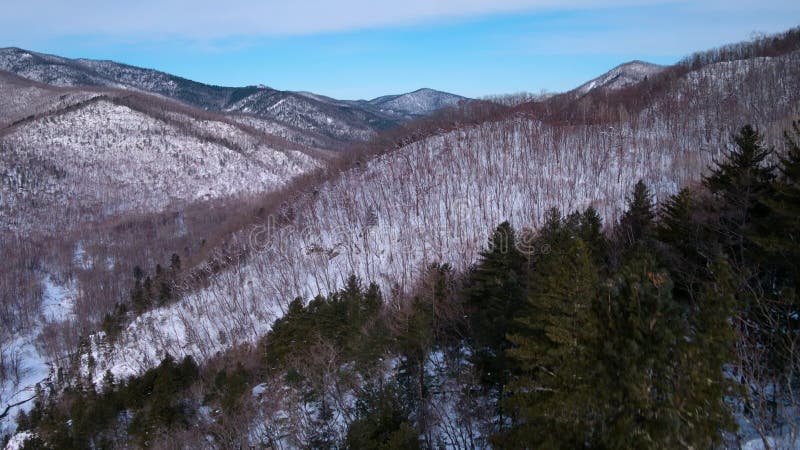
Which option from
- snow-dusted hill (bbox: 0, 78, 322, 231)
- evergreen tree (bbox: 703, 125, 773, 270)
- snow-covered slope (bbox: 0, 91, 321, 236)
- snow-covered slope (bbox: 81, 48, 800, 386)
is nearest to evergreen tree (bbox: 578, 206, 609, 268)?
evergreen tree (bbox: 703, 125, 773, 270)

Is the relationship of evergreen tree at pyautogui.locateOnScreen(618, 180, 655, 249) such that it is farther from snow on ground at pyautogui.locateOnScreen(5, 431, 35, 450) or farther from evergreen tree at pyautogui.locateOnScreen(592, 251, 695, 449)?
snow on ground at pyautogui.locateOnScreen(5, 431, 35, 450)

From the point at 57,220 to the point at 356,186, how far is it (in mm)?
104736

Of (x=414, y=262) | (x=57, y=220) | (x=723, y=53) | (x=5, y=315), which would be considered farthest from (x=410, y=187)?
(x=57, y=220)

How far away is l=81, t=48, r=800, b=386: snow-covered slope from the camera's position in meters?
31.4

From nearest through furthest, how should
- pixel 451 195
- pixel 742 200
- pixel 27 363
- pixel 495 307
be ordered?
pixel 742 200
pixel 495 307
pixel 451 195
pixel 27 363

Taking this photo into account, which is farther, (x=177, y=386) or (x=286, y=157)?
(x=286, y=157)

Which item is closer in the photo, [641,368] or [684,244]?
[641,368]

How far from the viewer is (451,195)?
3491cm

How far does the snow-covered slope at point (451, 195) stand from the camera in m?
31.4

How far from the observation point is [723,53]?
47.9 meters

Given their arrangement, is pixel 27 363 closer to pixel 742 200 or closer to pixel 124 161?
pixel 742 200

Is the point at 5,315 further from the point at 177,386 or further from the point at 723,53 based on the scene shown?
the point at 723,53

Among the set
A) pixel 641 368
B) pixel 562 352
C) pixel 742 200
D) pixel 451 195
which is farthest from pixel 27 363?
pixel 742 200

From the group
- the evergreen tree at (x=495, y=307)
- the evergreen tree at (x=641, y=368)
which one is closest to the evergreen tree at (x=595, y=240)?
the evergreen tree at (x=495, y=307)
